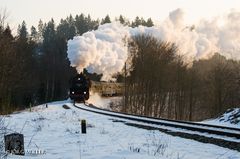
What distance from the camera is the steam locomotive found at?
51.1 meters

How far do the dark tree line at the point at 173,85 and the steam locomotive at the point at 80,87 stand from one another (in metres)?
13.0

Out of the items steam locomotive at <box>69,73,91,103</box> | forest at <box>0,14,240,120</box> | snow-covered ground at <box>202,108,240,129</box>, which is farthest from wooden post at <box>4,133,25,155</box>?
forest at <box>0,14,240,120</box>

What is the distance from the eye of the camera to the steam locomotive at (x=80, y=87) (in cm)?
5112

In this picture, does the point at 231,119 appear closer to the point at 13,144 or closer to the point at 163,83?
the point at 13,144

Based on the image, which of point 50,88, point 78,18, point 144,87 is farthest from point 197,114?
point 78,18

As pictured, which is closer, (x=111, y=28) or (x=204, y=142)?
(x=204, y=142)

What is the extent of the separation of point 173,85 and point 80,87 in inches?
1341

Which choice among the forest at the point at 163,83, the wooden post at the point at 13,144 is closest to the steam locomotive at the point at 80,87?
the forest at the point at 163,83

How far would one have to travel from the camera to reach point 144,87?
3078 inches

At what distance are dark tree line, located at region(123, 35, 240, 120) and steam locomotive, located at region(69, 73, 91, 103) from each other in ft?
42.6

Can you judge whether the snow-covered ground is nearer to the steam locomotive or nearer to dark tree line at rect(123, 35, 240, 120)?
the steam locomotive

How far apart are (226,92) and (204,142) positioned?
58166mm

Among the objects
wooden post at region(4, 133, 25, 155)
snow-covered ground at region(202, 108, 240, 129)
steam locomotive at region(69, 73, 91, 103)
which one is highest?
steam locomotive at region(69, 73, 91, 103)

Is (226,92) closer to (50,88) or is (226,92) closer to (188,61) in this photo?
(188,61)
